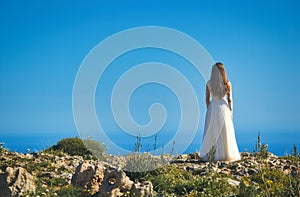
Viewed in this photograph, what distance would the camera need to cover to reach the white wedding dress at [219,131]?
1448 cm

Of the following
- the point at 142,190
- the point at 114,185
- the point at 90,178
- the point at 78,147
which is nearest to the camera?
the point at 142,190

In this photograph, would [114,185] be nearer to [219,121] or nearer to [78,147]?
[219,121]

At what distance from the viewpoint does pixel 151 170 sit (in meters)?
9.97

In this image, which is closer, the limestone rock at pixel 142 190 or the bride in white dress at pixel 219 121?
the limestone rock at pixel 142 190

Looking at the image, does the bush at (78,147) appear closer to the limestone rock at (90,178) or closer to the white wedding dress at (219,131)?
the white wedding dress at (219,131)

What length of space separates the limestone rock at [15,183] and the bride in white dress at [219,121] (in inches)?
297

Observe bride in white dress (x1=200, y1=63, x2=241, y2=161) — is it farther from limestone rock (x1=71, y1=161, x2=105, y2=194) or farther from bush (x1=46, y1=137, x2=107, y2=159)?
limestone rock (x1=71, y1=161, x2=105, y2=194)

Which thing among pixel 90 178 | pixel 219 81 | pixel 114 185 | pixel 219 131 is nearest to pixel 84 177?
pixel 90 178

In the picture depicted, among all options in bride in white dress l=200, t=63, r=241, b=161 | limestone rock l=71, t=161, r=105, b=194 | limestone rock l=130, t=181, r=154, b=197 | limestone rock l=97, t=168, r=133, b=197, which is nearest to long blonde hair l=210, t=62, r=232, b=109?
bride in white dress l=200, t=63, r=241, b=161

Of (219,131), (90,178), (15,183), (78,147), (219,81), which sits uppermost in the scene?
(219,81)

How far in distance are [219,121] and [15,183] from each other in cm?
822

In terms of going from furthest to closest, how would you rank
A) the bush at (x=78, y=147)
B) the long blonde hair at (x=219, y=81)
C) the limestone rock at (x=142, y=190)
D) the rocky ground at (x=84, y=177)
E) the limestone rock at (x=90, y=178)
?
the bush at (x=78, y=147)
the long blonde hair at (x=219, y=81)
the limestone rock at (x=90, y=178)
the rocky ground at (x=84, y=177)
the limestone rock at (x=142, y=190)

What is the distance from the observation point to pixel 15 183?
800 centimetres

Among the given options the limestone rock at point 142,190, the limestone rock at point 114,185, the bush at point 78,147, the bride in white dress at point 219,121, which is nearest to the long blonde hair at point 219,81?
the bride in white dress at point 219,121
